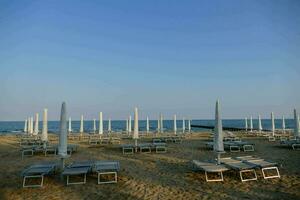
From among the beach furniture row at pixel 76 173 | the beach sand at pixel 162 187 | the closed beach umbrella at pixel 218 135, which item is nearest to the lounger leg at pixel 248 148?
the beach sand at pixel 162 187

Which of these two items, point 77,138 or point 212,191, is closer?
point 212,191

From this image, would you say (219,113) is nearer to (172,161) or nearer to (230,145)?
(172,161)

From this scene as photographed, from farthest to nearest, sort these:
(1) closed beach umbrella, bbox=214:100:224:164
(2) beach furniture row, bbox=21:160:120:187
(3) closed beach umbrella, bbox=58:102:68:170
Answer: (1) closed beach umbrella, bbox=214:100:224:164 → (3) closed beach umbrella, bbox=58:102:68:170 → (2) beach furniture row, bbox=21:160:120:187

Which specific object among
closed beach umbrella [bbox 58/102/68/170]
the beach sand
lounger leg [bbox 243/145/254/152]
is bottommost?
the beach sand

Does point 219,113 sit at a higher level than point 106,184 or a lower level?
higher

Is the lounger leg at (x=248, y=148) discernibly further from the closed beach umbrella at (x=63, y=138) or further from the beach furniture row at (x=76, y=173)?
the closed beach umbrella at (x=63, y=138)

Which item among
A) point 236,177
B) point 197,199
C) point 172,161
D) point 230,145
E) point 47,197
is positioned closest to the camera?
point 197,199

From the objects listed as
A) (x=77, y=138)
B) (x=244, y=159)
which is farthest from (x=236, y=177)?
(x=77, y=138)

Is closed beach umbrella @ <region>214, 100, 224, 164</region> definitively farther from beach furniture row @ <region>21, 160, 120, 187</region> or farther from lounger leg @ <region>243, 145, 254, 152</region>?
lounger leg @ <region>243, 145, 254, 152</region>

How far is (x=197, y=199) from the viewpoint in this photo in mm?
6004

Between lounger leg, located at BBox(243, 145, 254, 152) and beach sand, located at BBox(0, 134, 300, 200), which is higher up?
lounger leg, located at BBox(243, 145, 254, 152)

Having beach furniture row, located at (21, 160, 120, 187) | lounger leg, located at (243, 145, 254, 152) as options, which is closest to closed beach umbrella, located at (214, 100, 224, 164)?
beach furniture row, located at (21, 160, 120, 187)

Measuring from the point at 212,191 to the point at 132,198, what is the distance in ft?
A: 6.39

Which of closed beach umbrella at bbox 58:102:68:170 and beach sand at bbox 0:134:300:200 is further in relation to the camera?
closed beach umbrella at bbox 58:102:68:170
